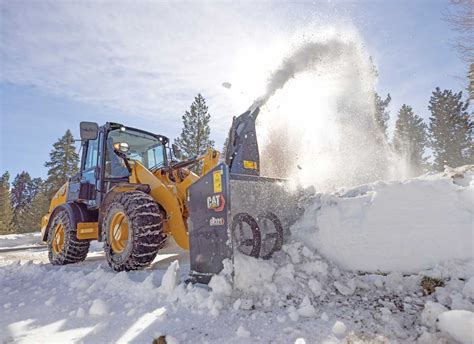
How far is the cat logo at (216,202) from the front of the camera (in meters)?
3.45

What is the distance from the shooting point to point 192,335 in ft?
7.77

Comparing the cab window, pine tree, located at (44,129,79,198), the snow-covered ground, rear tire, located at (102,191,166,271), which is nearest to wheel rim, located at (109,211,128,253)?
rear tire, located at (102,191,166,271)

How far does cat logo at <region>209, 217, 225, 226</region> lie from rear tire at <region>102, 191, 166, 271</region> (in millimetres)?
1046

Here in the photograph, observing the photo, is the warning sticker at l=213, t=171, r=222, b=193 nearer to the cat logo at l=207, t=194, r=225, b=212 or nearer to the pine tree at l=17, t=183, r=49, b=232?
the cat logo at l=207, t=194, r=225, b=212

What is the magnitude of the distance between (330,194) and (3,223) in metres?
33.1

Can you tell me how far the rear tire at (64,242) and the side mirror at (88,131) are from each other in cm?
166

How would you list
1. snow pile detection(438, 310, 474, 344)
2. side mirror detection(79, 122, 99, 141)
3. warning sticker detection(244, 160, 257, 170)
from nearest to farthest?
snow pile detection(438, 310, 474, 344) → warning sticker detection(244, 160, 257, 170) → side mirror detection(79, 122, 99, 141)

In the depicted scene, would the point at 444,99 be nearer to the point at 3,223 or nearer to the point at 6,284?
the point at 6,284

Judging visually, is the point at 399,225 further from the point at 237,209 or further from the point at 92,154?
the point at 92,154

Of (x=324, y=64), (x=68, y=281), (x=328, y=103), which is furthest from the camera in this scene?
(x=328, y=103)

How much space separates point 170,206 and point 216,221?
1331 mm

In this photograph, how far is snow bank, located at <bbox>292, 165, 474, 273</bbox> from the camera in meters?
A: 3.38

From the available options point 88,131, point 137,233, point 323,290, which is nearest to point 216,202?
point 137,233

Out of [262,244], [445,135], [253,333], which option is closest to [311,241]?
[262,244]
